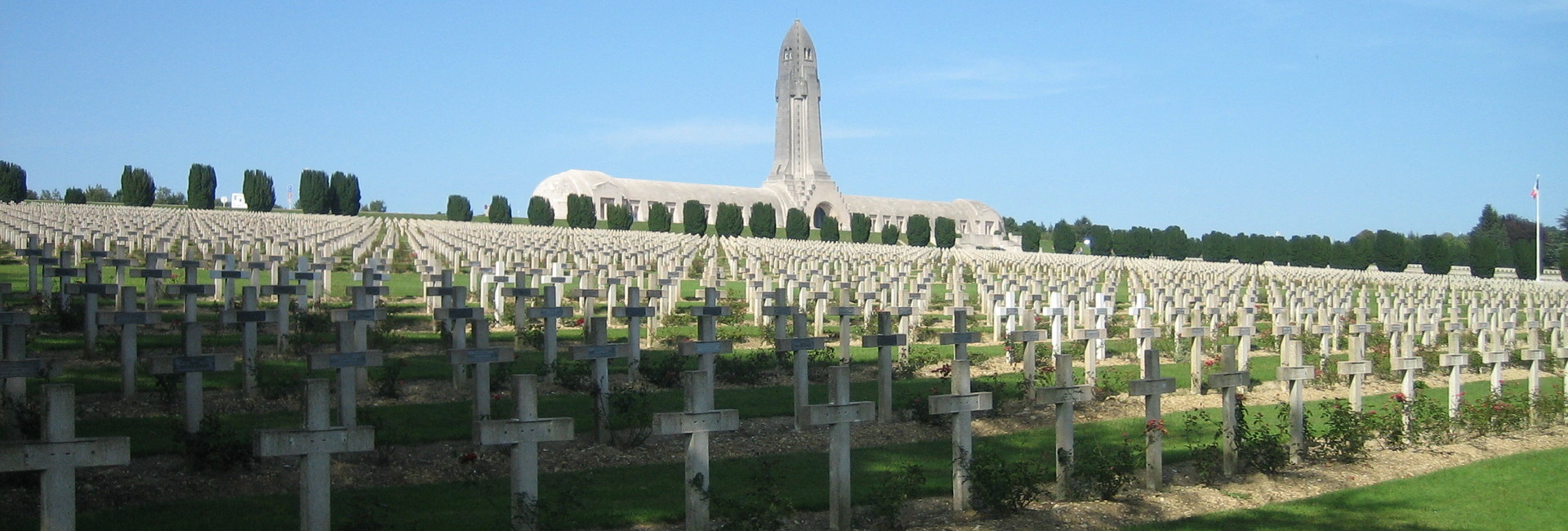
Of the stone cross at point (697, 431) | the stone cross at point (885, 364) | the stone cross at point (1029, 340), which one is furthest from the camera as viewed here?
the stone cross at point (1029, 340)

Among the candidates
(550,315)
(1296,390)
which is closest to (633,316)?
(550,315)

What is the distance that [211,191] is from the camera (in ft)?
193

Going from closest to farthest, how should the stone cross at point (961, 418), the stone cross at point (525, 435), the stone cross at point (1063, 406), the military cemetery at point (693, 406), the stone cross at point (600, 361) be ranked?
the stone cross at point (525, 435)
the military cemetery at point (693, 406)
the stone cross at point (961, 418)
the stone cross at point (1063, 406)
the stone cross at point (600, 361)

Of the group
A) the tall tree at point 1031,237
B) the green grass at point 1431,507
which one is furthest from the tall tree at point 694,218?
the green grass at point 1431,507

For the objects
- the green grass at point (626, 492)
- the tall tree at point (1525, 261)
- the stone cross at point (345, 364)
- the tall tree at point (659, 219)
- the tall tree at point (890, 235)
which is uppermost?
the tall tree at point (659, 219)

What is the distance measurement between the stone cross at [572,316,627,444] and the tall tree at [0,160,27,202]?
50557 millimetres

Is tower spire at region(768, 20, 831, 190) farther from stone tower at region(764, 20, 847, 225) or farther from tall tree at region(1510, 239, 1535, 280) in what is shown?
tall tree at region(1510, 239, 1535, 280)

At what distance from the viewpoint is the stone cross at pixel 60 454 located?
5125 millimetres

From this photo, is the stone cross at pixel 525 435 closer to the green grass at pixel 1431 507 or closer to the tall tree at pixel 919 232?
the green grass at pixel 1431 507

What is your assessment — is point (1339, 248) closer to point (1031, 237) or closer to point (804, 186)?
point (1031, 237)

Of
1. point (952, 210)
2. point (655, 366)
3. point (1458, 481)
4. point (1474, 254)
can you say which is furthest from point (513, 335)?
point (952, 210)

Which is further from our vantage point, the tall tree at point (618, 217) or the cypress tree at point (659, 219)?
the cypress tree at point (659, 219)

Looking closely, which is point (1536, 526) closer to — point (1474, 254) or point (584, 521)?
point (584, 521)

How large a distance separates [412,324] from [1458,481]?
1167cm
